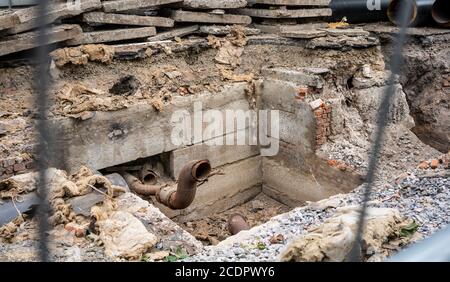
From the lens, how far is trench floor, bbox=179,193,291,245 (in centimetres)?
614

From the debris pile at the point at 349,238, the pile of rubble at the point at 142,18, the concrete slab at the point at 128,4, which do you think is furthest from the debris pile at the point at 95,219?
the concrete slab at the point at 128,4

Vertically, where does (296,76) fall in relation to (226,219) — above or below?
above

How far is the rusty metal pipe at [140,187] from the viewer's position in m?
5.46

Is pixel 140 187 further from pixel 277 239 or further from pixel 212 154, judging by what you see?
pixel 277 239

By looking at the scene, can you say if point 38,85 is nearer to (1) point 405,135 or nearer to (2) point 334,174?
(2) point 334,174

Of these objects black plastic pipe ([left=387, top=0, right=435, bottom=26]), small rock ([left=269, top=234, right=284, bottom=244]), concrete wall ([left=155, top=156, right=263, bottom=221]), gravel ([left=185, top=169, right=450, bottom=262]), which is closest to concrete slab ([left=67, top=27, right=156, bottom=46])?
concrete wall ([left=155, top=156, right=263, bottom=221])

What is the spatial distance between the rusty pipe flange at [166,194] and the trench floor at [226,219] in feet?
3.47

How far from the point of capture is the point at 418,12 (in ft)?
27.3

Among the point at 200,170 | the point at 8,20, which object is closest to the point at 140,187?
the point at 200,170

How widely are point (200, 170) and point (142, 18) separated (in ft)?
9.33

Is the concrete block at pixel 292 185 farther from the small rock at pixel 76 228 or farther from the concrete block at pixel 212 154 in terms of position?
the small rock at pixel 76 228

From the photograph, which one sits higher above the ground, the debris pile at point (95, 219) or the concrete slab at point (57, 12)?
the concrete slab at point (57, 12)

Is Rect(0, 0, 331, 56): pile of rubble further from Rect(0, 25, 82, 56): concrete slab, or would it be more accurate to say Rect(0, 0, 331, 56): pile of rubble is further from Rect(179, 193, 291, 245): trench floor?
Rect(179, 193, 291, 245): trench floor

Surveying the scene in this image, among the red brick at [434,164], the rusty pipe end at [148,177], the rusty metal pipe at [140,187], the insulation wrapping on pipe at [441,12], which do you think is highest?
the insulation wrapping on pipe at [441,12]
